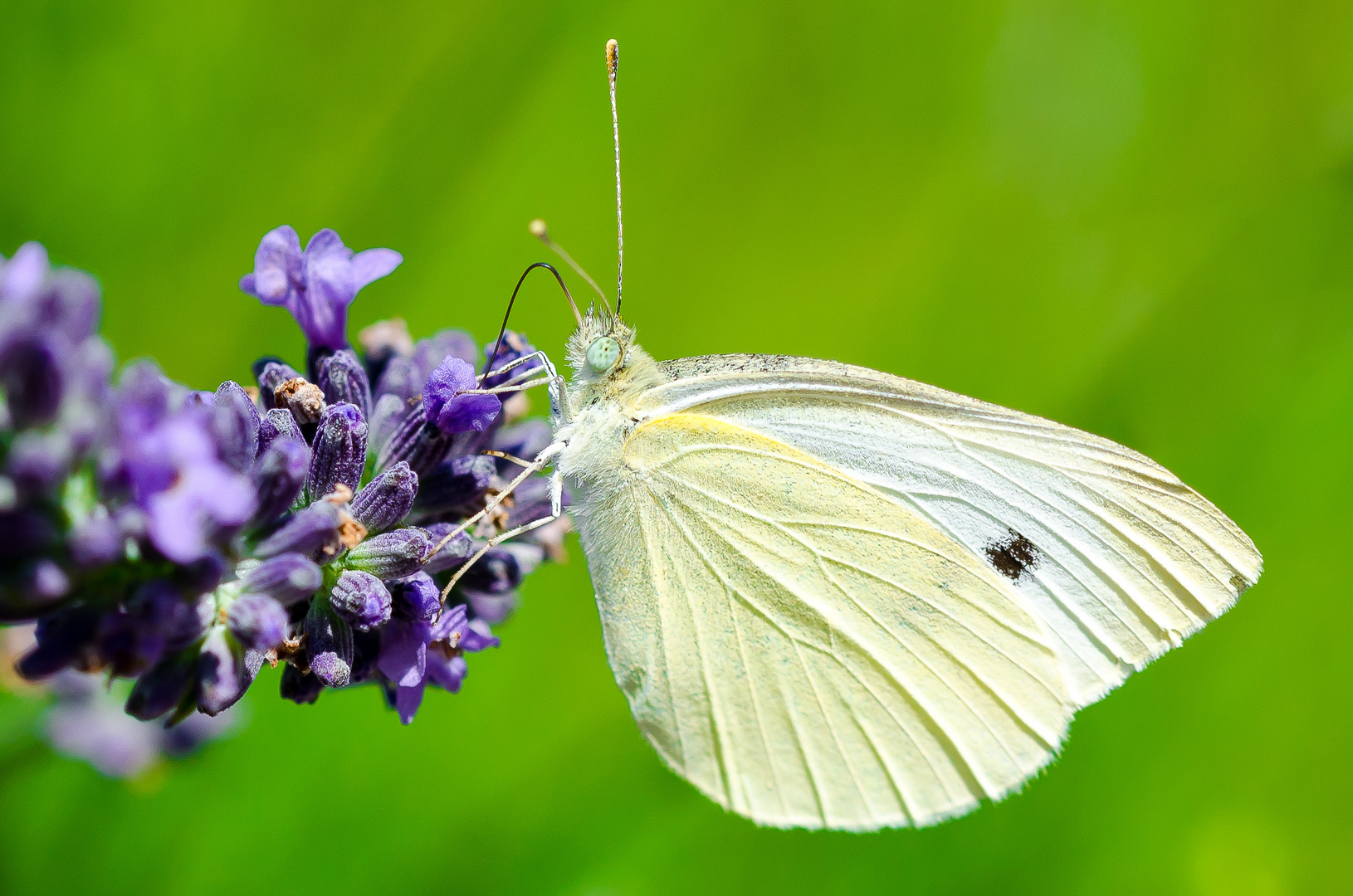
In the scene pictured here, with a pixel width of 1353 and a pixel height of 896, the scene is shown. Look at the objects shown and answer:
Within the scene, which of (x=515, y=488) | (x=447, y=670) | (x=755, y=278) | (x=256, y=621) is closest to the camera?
(x=256, y=621)

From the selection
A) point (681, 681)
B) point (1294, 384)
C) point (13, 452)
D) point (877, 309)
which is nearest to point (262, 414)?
point (13, 452)

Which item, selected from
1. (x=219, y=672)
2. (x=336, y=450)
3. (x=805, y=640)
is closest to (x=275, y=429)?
(x=336, y=450)

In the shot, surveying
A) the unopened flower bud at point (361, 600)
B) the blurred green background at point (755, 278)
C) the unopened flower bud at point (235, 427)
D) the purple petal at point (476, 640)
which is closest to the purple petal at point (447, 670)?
the purple petal at point (476, 640)

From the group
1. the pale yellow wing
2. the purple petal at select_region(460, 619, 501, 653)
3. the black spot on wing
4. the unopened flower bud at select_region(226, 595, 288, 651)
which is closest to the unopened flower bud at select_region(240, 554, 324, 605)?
the unopened flower bud at select_region(226, 595, 288, 651)

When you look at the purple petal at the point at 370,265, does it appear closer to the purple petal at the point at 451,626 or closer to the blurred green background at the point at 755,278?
the purple petal at the point at 451,626

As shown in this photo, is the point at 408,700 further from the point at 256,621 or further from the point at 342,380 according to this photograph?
the point at 342,380
